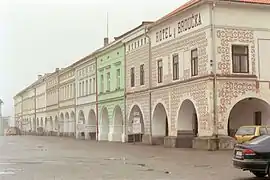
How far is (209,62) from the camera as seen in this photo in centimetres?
3334

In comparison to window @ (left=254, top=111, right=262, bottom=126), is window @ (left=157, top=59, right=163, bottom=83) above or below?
above

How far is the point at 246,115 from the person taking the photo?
3809 cm

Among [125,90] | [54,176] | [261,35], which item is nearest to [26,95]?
[125,90]

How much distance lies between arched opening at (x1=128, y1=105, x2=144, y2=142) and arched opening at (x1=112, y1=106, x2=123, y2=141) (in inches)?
148

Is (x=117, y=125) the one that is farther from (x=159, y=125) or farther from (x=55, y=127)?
(x=55, y=127)

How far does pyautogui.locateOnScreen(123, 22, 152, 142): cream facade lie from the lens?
43562mm

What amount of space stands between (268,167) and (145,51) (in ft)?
98.3

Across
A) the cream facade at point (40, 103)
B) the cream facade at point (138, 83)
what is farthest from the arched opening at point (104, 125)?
the cream facade at point (40, 103)

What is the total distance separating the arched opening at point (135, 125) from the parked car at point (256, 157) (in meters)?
27.8

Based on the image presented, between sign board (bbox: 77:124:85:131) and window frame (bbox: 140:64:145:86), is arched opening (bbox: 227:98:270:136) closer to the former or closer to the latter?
window frame (bbox: 140:64:145:86)

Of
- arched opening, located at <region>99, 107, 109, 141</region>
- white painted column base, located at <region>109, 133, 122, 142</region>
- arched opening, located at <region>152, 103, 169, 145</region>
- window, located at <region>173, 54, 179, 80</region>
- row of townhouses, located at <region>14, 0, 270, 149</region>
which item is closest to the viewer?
row of townhouses, located at <region>14, 0, 270, 149</region>

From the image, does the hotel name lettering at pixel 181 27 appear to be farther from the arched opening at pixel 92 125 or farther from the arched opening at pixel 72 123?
the arched opening at pixel 72 123

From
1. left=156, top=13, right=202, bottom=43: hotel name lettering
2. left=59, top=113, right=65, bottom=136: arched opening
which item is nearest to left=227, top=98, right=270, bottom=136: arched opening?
left=156, top=13, right=202, bottom=43: hotel name lettering

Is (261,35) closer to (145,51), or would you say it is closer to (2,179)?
(145,51)
